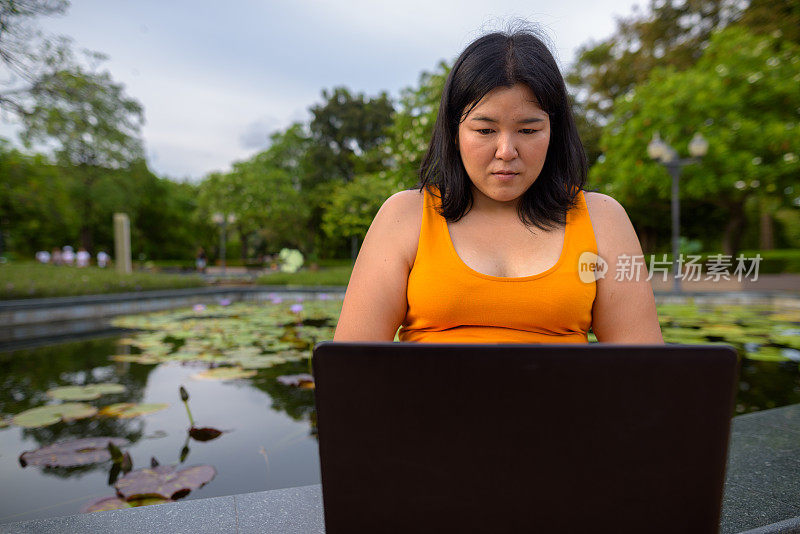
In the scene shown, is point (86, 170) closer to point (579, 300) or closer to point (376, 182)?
point (376, 182)

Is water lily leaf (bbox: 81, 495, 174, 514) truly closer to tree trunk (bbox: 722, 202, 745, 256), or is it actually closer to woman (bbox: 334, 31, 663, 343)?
woman (bbox: 334, 31, 663, 343)

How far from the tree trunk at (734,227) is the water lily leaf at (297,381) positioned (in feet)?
39.6

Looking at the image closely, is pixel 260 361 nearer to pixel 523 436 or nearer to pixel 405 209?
pixel 405 209

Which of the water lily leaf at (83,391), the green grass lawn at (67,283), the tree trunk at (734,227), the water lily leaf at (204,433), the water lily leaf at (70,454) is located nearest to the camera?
the water lily leaf at (70,454)

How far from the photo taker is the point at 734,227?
490 inches

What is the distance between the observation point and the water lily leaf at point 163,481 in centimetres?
144

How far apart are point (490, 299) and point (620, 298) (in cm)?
23

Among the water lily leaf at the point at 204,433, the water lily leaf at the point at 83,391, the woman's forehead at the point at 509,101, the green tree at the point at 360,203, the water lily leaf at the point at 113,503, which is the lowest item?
the water lily leaf at the point at 83,391

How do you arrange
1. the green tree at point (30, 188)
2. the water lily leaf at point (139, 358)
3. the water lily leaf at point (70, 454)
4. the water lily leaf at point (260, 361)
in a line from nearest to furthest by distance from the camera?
the water lily leaf at point (70, 454) < the water lily leaf at point (260, 361) < the water lily leaf at point (139, 358) < the green tree at point (30, 188)

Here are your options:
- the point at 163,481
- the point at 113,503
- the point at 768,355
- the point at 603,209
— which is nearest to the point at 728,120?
the point at 768,355

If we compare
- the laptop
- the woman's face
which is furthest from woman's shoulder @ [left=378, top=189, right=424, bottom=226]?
the laptop

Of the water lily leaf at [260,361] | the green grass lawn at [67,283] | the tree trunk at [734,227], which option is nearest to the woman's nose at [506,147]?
the water lily leaf at [260,361]

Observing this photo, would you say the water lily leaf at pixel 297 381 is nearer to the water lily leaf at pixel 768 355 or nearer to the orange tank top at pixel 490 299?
the orange tank top at pixel 490 299

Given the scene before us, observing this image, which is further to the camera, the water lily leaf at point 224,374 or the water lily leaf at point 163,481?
the water lily leaf at point 224,374
